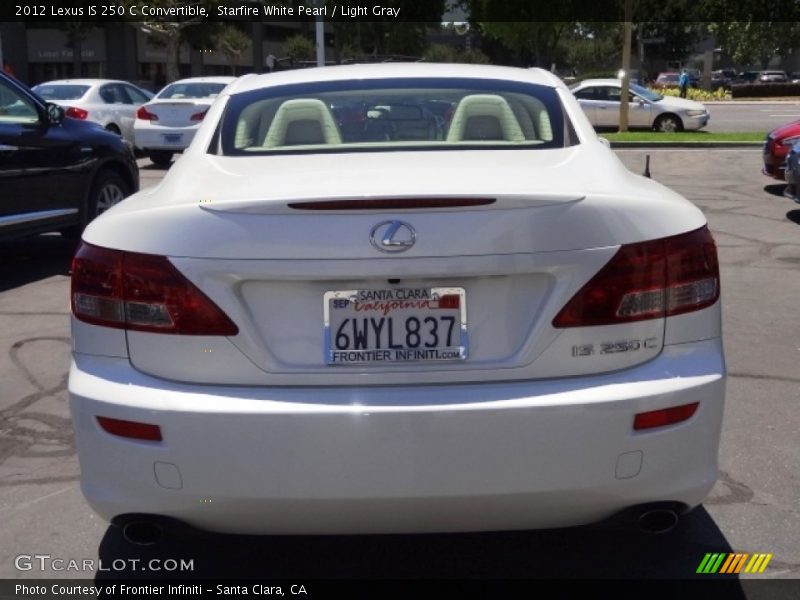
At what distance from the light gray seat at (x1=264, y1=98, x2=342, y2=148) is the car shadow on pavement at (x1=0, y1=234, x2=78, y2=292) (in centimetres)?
484

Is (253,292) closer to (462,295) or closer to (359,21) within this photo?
(462,295)

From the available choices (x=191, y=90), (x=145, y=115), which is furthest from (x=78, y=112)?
(x=191, y=90)

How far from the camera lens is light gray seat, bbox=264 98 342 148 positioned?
4102 millimetres

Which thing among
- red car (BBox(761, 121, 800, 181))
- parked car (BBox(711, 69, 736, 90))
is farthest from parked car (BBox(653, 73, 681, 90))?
red car (BBox(761, 121, 800, 181))

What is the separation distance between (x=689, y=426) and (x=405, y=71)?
2222 millimetres

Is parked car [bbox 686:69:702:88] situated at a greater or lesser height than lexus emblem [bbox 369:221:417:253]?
lesser

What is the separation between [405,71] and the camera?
452cm

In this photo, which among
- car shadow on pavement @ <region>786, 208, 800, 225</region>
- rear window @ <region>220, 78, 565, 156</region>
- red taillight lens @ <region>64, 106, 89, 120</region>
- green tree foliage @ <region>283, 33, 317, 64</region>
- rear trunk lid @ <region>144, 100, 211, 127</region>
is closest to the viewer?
rear window @ <region>220, 78, 565, 156</region>

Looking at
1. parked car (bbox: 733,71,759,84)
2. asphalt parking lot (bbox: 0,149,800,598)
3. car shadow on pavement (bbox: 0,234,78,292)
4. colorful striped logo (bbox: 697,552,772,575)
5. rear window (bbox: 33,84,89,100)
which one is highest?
rear window (bbox: 33,84,89,100)

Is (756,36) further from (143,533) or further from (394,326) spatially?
(143,533)

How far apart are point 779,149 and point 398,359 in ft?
36.2

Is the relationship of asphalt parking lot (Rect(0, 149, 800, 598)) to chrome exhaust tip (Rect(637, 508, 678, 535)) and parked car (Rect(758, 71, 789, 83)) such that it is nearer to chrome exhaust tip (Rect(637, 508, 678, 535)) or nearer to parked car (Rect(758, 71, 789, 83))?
chrome exhaust tip (Rect(637, 508, 678, 535))

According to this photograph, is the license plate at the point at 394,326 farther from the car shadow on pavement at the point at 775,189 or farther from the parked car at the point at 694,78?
the parked car at the point at 694,78

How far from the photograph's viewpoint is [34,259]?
9438 millimetres
